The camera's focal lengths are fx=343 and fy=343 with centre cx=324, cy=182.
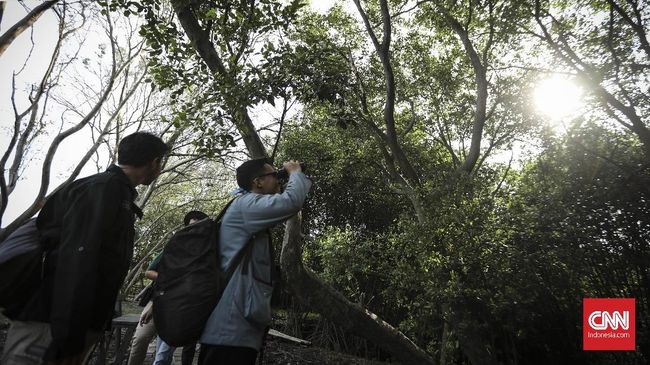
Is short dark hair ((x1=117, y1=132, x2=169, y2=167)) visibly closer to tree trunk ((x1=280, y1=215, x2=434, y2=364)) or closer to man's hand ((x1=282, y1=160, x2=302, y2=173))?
man's hand ((x1=282, y1=160, x2=302, y2=173))

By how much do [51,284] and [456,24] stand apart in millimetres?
7807

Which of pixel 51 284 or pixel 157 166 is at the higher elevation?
pixel 157 166

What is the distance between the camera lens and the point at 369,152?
863 cm

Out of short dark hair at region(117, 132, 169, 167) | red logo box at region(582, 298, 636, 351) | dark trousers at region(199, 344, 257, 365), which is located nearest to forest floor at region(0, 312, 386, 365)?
red logo box at region(582, 298, 636, 351)

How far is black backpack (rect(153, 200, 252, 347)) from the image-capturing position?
166 cm

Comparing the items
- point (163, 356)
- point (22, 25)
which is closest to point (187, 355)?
point (163, 356)

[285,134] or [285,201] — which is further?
[285,134]

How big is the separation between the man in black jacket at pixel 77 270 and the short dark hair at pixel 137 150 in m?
0.09

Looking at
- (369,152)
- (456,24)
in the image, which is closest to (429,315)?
(369,152)

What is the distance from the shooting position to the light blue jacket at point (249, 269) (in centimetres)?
174

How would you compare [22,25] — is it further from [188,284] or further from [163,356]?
[188,284]

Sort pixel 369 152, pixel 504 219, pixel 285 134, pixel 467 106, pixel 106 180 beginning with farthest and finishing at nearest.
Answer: pixel 285 134
pixel 467 106
pixel 369 152
pixel 504 219
pixel 106 180

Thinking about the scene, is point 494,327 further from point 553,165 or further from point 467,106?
point 467,106

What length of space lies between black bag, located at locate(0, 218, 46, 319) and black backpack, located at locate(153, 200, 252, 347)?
49 centimetres
